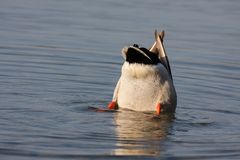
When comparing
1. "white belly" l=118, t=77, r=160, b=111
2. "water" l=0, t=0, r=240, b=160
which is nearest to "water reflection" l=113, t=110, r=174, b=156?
"water" l=0, t=0, r=240, b=160

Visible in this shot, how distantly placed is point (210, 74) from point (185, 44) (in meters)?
1.99

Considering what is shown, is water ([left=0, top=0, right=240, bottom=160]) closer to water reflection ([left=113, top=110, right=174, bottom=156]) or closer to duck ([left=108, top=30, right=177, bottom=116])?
water reflection ([left=113, top=110, right=174, bottom=156])

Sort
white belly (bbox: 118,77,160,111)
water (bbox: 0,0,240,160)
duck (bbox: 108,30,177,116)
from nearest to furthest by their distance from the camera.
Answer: water (bbox: 0,0,240,160) → duck (bbox: 108,30,177,116) → white belly (bbox: 118,77,160,111)

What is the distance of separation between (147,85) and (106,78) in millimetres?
2010

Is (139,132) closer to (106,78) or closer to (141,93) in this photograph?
(141,93)

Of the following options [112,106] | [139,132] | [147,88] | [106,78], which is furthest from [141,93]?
[106,78]

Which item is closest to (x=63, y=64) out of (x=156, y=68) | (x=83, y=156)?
(x=156, y=68)

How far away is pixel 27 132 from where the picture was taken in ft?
28.2

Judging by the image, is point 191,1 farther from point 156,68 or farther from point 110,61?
point 156,68

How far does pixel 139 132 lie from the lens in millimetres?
9125

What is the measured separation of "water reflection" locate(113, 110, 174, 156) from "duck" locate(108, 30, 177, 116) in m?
0.17

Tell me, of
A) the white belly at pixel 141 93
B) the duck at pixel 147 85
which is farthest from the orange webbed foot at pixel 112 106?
the white belly at pixel 141 93

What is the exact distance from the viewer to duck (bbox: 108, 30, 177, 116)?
34.2 feet

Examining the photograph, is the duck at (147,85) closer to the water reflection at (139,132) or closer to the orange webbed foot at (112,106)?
the orange webbed foot at (112,106)
